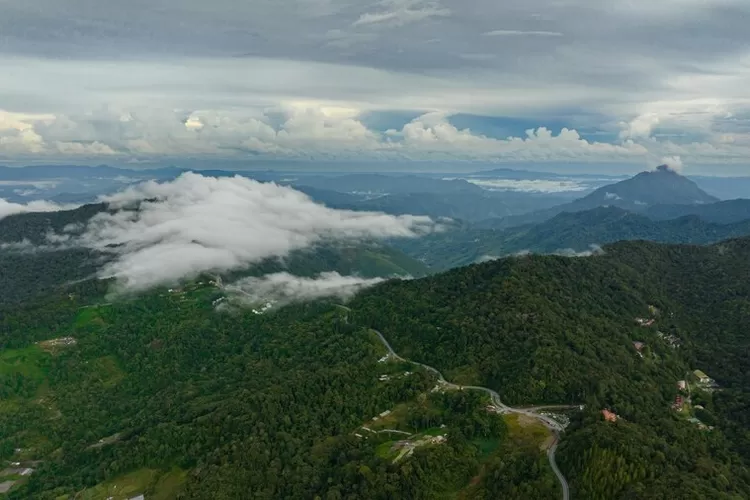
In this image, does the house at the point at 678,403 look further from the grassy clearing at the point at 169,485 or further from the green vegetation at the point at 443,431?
the grassy clearing at the point at 169,485

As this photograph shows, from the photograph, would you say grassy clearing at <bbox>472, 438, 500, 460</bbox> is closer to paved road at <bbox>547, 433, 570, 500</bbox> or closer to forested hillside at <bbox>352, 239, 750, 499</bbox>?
paved road at <bbox>547, 433, 570, 500</bbox>

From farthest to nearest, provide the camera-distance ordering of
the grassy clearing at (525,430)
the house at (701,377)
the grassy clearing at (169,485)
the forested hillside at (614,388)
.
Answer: the house at (701,377), the grassy clearing at (169,485), the grassy clearing at (525,430), the forested hillside at (614,388)

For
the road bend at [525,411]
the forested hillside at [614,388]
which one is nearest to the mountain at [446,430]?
the forested hillside at [614,388]

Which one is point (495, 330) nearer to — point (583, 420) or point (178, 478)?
point (583, 420)

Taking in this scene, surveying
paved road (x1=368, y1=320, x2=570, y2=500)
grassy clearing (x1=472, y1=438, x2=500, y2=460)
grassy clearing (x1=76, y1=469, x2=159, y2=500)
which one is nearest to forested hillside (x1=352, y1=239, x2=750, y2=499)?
paved road (x1=368, y1=320, x2=570, y2=500)

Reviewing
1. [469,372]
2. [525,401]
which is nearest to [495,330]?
[469,372]

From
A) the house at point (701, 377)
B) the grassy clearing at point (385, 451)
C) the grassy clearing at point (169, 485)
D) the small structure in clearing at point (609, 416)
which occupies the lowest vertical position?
the grassy clearing at point (169, 485)
